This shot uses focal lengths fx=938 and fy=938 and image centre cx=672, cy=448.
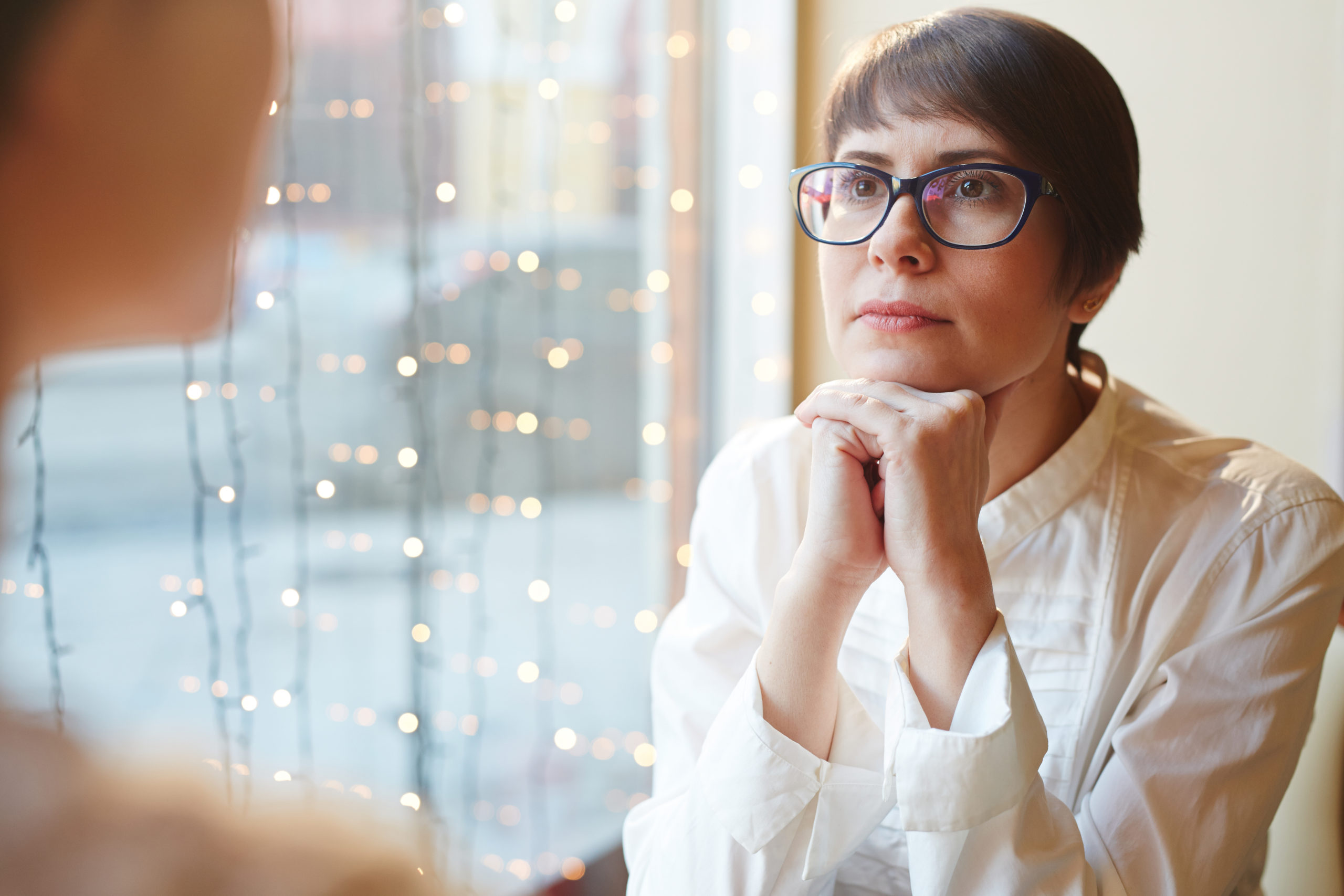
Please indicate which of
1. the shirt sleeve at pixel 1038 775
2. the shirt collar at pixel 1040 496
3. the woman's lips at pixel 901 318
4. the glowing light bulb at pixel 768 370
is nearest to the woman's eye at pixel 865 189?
the woman's lips at pixel 901 318

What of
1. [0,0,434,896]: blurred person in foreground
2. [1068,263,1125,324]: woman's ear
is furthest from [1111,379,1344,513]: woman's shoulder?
[0,0,434,896]: blurred person in foreground

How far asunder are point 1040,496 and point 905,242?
0.35 metres

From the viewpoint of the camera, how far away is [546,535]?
6.75 feet

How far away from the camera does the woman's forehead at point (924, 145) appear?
0.94 meters

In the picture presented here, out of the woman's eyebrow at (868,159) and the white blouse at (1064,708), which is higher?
the woman's eyebrow at (868,159)

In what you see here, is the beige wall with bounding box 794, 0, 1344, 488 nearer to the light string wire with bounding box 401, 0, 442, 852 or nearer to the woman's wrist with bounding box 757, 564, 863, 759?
the light string wire with bounding box 401, 0, 442, 852

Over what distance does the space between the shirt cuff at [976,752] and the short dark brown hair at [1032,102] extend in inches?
17.5

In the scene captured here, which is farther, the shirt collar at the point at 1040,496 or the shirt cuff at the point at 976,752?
the shirt collar at the point at 1040,496

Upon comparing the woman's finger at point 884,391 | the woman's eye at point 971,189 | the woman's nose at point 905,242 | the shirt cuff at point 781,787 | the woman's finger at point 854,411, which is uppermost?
the woman's eye at point 971,189

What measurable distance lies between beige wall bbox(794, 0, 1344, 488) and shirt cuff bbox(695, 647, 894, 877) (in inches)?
44.8

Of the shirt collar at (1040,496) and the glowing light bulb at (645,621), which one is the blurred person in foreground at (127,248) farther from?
the glowing light bulb at (645,621)

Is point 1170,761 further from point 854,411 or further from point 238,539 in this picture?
point 238,539

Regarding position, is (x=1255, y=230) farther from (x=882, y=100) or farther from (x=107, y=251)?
(x=107, y=251)

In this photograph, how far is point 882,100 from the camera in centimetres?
99
